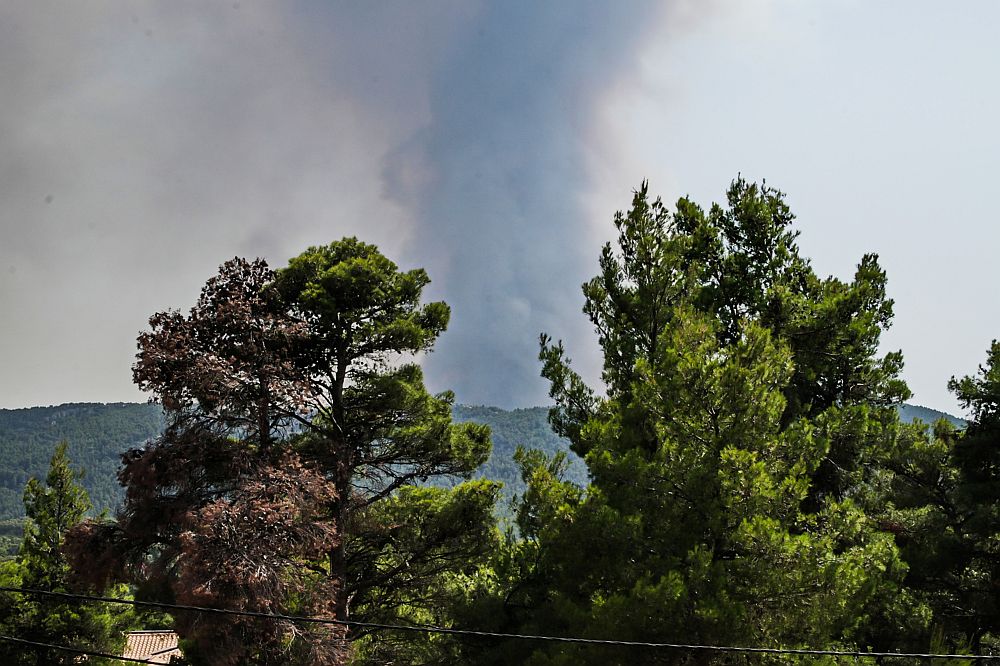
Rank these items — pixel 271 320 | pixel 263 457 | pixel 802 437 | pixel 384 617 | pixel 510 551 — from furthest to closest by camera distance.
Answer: pixel 384 617, pixel 510 551, pixel 271 320, pixel 263 457, pixel 802 437

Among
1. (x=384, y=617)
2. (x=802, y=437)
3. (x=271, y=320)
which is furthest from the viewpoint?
Result: (x=384, y=617)

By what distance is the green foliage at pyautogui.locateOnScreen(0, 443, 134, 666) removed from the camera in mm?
18422

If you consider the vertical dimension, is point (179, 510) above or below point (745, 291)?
below

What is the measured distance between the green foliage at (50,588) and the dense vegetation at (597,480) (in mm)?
7903

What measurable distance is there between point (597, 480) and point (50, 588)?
15.7 meters

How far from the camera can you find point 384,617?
16.1 m

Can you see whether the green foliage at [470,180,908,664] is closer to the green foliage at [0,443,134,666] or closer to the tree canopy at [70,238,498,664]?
the tree canopy at [70,238,498,664]

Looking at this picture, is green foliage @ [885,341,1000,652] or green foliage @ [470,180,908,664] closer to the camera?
green foliage @ [470,180,908,664]

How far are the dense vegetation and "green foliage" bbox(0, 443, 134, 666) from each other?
25.9 ft

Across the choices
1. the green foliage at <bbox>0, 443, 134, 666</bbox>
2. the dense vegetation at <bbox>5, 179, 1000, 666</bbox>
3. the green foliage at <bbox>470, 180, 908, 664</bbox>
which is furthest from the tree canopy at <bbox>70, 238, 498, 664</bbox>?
the green foliage at <bbox>0, 443, 134, 666</bbox>

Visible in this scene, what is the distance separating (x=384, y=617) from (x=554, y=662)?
675cm

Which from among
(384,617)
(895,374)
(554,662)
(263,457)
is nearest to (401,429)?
(263,457)

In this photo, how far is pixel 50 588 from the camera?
1845 cm

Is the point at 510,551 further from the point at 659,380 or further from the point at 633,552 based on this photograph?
the point at 659,380
